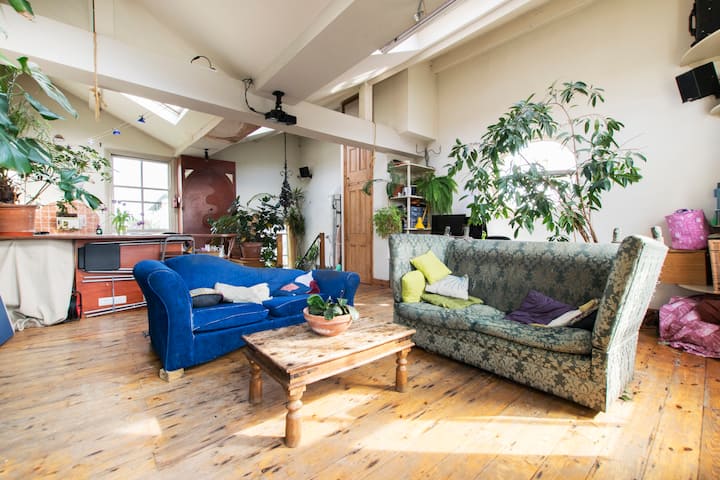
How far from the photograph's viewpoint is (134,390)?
6.72ft

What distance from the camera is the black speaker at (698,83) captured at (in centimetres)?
303

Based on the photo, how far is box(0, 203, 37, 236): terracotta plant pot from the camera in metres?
3.21

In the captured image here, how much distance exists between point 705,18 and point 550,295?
114 inches

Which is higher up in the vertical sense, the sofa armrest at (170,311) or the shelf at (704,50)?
the shelf at (704,50)

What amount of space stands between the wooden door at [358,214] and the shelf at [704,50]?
410 cm

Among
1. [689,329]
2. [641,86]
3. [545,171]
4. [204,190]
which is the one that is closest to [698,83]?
[641,86]

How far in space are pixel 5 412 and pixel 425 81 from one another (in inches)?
237

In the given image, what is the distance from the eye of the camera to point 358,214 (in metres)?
6.27

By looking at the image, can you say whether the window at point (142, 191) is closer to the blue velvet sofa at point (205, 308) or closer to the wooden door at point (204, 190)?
the wooden door at point (204, 190)

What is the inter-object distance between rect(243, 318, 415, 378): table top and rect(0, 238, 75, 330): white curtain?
3061mm

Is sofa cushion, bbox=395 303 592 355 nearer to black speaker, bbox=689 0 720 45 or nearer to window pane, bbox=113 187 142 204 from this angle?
black speaker, bbox=689 0 720 45

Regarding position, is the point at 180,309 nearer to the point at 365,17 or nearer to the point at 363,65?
the point at 365,17

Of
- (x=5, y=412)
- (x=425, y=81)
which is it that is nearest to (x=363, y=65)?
(x=425, y=81)

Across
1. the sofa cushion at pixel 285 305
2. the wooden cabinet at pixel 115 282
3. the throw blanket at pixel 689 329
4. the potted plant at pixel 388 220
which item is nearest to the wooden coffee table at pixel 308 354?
the sofa cushion at pixel 285 305
